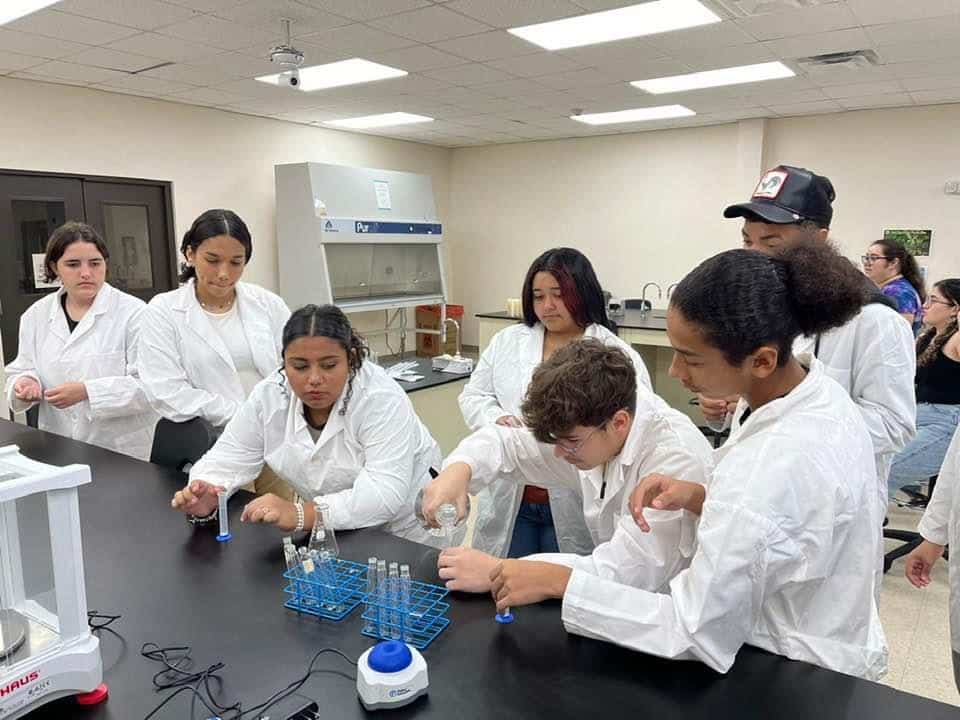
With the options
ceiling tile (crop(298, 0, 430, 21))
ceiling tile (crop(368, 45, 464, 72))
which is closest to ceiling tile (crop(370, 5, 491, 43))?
ceiling tile (crop(298, 0, 430, 21))

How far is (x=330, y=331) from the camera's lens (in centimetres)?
159

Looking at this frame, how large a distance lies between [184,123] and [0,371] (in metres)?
2.28

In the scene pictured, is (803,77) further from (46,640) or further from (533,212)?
(46,640)

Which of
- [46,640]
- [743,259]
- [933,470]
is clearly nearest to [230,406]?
[46,640]

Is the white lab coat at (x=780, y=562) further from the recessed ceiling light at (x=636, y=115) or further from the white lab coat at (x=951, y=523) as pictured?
the recessed ceiling light at (x=636, y=115)

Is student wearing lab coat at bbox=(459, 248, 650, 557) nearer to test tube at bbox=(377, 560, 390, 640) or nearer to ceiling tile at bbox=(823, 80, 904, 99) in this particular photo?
test tube at bbox=(377, 560, 390, 640)

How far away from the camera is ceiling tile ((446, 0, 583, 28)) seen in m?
3.06

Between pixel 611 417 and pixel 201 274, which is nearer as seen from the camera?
pixel 611 417

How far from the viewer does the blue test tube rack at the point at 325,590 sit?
1.11 m

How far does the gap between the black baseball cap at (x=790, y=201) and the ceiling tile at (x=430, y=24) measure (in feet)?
7.04

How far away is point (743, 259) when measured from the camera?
94 cm

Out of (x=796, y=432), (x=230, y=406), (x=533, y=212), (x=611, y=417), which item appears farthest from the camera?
(x=533, y=212)

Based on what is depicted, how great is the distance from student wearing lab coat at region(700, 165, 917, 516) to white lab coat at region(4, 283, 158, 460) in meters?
1.95

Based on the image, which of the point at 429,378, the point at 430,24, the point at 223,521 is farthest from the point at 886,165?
the point at 223,521
